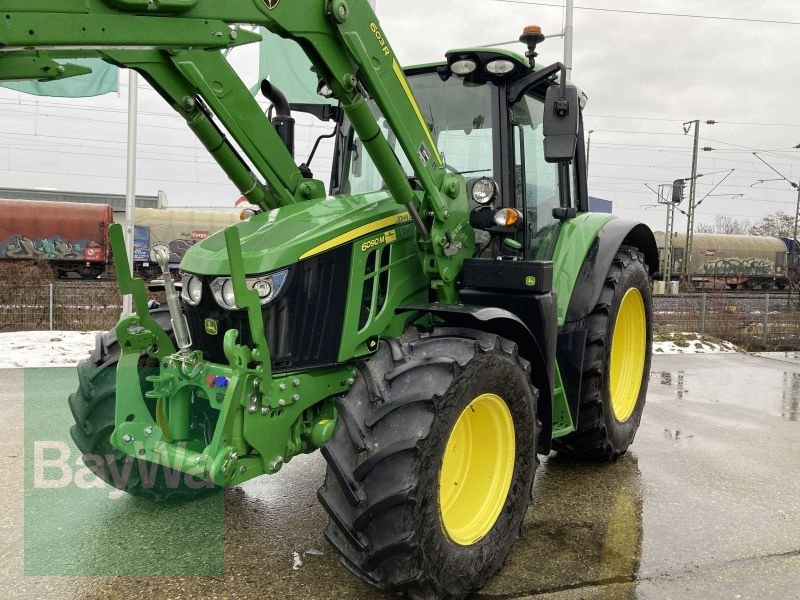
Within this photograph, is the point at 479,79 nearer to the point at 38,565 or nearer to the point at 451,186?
the point at 451,186

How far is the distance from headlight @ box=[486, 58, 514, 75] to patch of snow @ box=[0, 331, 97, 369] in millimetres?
5794

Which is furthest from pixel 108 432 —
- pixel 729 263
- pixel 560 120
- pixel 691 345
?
pixel 729 263

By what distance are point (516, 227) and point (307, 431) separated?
65.7 inches

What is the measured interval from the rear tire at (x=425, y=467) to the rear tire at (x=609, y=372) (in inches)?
48.5

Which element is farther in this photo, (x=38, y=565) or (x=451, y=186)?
(x=451, y=186)

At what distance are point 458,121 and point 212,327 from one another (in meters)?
1.84

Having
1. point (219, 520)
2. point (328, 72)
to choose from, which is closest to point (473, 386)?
point (328, 72)

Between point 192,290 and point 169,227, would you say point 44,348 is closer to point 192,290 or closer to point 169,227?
point 192,290

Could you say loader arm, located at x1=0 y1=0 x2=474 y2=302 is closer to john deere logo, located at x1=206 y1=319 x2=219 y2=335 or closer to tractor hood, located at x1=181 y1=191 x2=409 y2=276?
tractor hood, located at x1=181 y1=191 x2=409 y2=276

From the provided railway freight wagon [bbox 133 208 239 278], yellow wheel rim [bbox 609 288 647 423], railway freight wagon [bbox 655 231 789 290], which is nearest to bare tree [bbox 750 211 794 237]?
railway freight wagon [bbox 655 231 789 290]

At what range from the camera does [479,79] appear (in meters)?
3.82

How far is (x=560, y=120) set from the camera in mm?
3404

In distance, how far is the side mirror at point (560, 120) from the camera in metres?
3.36

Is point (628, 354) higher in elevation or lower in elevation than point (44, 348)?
higher
